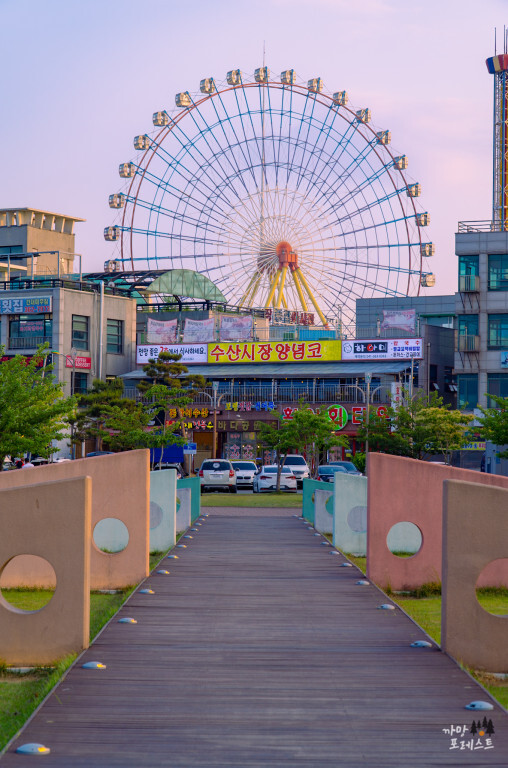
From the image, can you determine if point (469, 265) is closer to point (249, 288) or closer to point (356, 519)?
point (249, 288)

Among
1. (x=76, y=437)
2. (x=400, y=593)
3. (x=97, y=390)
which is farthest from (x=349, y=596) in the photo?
(x=97, y=390)

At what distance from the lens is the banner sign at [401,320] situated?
7251cm

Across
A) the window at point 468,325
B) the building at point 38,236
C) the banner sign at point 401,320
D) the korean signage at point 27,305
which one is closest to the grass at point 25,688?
the window at point 468,325

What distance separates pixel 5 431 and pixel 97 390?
38.5 meters

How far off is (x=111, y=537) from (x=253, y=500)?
78.6ft

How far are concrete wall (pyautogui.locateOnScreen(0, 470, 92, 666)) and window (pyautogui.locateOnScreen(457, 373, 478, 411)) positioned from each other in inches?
2271

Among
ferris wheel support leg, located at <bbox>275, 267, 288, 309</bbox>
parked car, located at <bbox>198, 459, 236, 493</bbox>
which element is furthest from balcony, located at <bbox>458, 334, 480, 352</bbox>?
parked car, located at <bbox>198, 459, 236, 493</bbox>

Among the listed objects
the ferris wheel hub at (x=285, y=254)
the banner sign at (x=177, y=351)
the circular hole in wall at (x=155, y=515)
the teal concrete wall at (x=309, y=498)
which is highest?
the ferris wheel hub at (x=285, y=254)

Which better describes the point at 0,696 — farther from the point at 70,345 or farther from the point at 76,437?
the point at 70,345

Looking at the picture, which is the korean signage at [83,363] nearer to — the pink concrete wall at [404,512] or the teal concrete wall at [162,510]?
the teal concrete wall at [162,510]

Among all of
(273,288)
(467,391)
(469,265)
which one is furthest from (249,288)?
(467,391)

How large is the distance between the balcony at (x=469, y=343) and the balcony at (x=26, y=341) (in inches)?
1180

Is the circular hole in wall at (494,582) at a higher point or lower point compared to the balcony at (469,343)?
lower

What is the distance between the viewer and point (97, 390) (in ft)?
211
